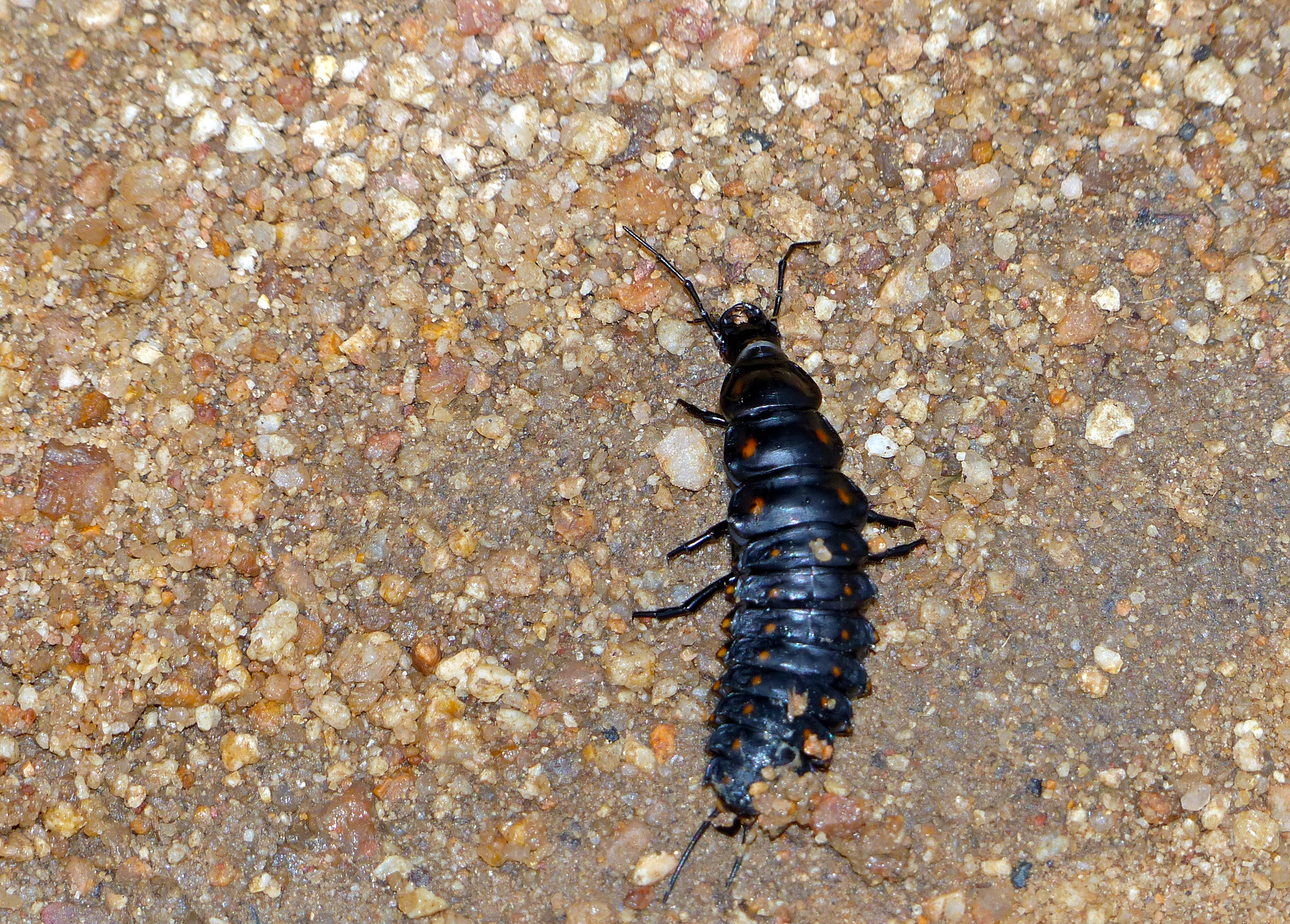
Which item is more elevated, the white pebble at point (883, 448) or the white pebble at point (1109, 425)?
the white pebble at point (1109, 425)

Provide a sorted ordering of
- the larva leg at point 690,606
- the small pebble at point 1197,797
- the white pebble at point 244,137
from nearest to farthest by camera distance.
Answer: the small pebble at point 1197,797
the larva leg at point 690,606
the white pebble at point 244,137

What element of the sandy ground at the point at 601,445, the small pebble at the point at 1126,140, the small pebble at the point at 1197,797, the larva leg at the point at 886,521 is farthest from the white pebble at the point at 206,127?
the small pebble at the point at 1197,797

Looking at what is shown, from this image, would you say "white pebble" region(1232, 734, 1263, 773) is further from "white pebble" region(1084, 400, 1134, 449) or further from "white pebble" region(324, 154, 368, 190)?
"white pebble" region(324, 154, 368, 190)

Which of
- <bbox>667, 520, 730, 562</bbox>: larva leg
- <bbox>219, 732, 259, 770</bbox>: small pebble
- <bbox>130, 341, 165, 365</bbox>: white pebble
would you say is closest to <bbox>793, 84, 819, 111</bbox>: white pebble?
<bbox>667, 520, 730, 562</bbox>: larva leg

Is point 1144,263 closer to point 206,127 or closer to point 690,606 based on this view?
point 690,606

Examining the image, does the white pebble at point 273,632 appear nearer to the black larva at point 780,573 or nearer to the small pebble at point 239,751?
the small pebble at point 239,751

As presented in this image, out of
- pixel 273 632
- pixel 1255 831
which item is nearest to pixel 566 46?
pixel 273 632

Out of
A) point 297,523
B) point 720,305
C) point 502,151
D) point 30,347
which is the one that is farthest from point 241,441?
point 720,305
